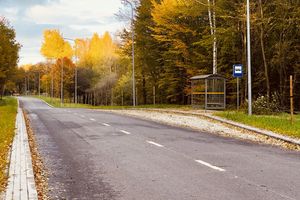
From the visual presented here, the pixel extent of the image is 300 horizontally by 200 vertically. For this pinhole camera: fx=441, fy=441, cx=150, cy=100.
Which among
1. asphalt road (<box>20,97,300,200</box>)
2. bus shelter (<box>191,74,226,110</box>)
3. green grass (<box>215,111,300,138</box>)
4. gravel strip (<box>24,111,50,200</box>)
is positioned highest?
bus shelter (<box>191,74,226,110</box>)

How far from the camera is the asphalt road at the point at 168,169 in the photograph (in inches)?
293

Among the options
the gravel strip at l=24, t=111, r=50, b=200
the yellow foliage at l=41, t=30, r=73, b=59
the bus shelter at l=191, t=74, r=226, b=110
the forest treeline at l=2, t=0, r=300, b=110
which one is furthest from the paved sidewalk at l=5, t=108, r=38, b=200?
the yellow foliage at l=41, t=30, r=73, b=59

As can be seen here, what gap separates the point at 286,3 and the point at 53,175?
26507 millimetres

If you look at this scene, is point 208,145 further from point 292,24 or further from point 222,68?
point 222,68

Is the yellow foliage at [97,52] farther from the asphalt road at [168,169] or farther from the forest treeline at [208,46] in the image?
the asphalt road at [168,169]

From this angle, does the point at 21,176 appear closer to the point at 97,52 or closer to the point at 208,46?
the point at 208,46

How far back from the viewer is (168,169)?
377 inches

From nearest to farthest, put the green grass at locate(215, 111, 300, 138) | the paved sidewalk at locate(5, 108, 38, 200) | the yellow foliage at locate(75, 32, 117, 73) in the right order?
the paved sidewalk at locate(5, 108, 38, 200) < the green grass at locate(215, 111, 300, 138) < the yellow foliage at locate(75, 32, 117, 73)

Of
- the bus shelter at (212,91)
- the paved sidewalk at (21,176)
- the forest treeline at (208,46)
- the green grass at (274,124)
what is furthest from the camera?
the bus shelter at (212,91)

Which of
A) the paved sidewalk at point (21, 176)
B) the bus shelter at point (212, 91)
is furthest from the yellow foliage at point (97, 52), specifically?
the paved sidewalk at point (21, 176)

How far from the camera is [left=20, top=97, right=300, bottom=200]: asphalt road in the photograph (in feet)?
24.4

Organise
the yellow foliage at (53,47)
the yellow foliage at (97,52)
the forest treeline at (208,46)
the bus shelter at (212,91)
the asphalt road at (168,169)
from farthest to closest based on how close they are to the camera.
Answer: the yellow foliage at (53,47) < the yellow foliage at (97,52) < the bus shelter at (212,91) < the forest treeline at (208,46) < the asphalt road at (168,169)

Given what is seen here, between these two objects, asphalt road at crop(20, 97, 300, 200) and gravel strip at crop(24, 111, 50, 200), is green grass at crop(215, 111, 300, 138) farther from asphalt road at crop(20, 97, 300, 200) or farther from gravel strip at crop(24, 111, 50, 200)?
Result: gravel strip at crop(24, 111, 50, 200)

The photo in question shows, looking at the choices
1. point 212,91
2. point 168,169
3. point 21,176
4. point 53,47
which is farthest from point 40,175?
point 53,47
